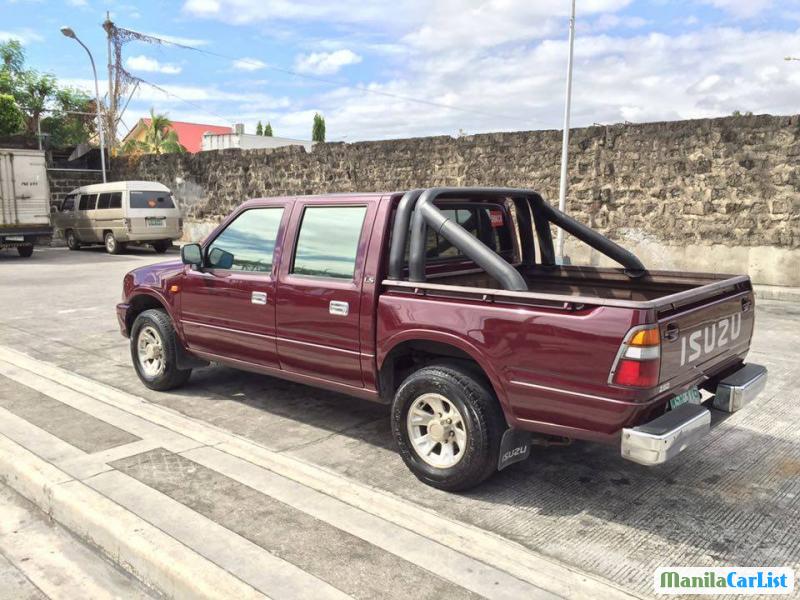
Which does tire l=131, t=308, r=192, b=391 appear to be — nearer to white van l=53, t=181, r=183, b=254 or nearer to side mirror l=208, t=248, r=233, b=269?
side mirror l=208, t=248, r=233, b=269

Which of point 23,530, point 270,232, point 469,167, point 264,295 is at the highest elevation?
point 469,167

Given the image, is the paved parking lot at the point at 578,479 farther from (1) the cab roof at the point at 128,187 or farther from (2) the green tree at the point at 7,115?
(2) the green tree at the point at 7,115

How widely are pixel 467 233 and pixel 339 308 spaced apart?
0.95 metres

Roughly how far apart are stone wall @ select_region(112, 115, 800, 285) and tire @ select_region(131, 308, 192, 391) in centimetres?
1012

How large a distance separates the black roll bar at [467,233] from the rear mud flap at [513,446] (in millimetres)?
797

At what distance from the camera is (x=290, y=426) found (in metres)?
4.92

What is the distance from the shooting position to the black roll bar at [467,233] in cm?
374

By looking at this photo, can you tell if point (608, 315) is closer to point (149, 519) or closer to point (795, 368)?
point (149, 519)

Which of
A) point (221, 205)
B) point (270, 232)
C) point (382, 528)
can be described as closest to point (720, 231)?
point (270, 232)

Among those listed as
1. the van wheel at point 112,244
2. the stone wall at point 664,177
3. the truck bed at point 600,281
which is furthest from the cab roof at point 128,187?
the truck bed at point 600,281

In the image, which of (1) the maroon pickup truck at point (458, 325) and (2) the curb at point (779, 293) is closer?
(1) the maroon pickup truck at point (458, 325)

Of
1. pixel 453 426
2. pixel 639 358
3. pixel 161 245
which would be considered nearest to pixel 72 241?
A: pixel 161 245

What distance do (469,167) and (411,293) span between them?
40.1ft

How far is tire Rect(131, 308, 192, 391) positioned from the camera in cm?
558
